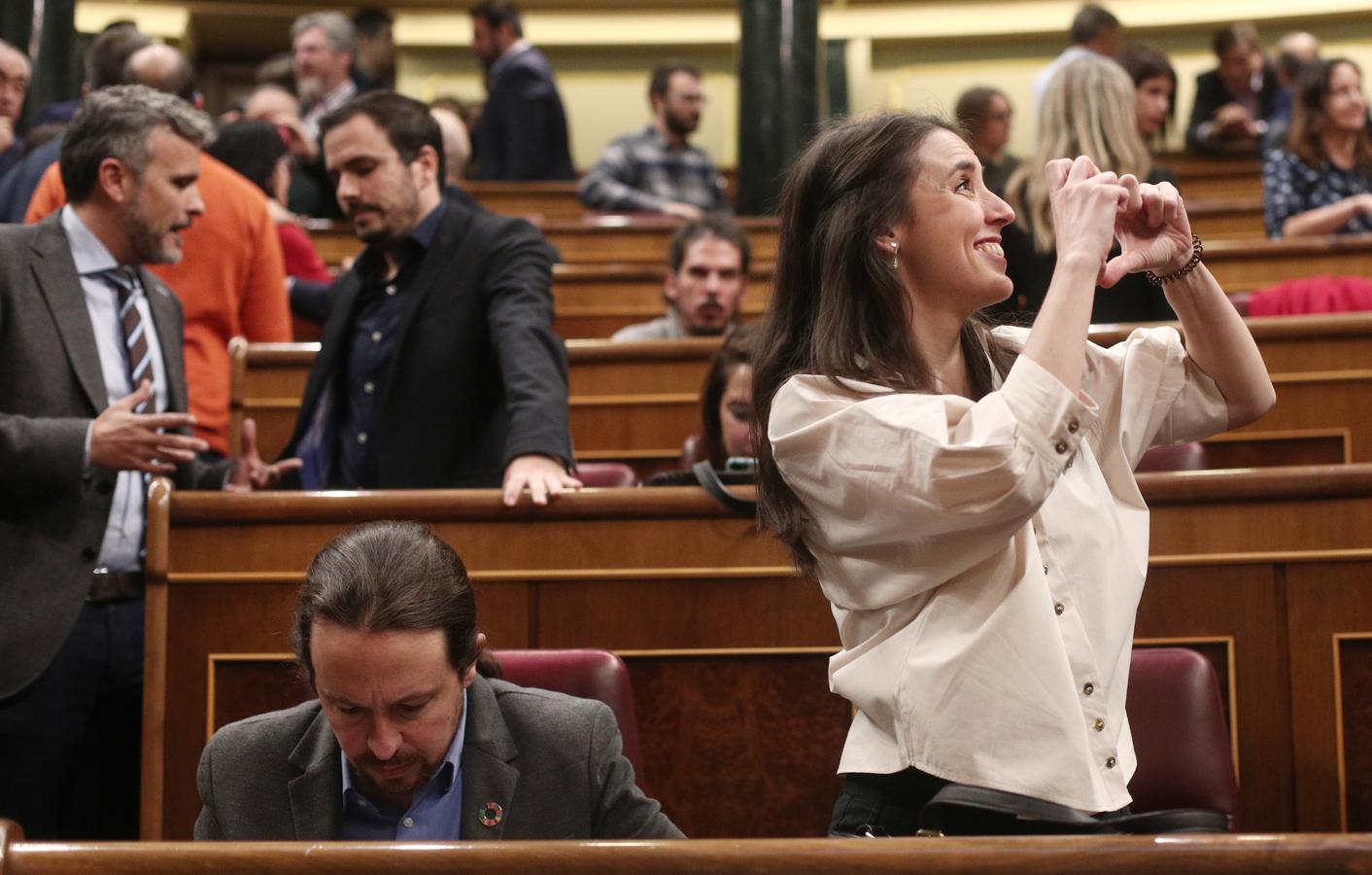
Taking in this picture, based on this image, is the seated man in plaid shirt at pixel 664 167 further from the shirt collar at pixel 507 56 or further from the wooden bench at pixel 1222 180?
the wooden bench at pixel 1222 180

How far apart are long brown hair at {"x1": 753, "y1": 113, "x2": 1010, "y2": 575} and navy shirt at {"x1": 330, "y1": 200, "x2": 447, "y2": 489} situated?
104 centimetres

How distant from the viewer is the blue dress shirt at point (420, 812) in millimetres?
1312

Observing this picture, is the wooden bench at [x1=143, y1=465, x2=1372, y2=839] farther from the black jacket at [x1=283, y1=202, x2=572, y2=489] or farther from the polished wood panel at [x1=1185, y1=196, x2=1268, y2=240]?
the polished wood panel at [x1=1185, y1=196, x2=1268, y2=240]

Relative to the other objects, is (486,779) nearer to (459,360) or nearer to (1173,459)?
(459,360)

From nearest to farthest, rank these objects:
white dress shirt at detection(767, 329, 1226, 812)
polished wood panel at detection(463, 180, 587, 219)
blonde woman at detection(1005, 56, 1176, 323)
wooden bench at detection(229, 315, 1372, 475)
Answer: white dress shirt at detection(767, 329, 1226, 812) < blonde woman at detection(1005, 56, 1176, 323) < wooden bench at detection(229, 315, 1372, 475) < polished wood panel at detection(463, 180, 587, 219)

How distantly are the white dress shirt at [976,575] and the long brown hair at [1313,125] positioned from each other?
2.70 meters

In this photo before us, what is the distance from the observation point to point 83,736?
2002mm

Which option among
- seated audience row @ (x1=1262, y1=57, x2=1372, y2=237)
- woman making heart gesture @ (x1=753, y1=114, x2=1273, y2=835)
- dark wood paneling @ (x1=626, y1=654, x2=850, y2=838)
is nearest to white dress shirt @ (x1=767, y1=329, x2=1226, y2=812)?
woman making heart gesture @ (x1=753, y1=114, x2=1273, y2=835)

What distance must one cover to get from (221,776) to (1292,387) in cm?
181

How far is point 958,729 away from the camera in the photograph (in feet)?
3.52

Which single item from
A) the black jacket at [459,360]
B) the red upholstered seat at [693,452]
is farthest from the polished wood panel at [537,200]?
the black jacket at [459,360]

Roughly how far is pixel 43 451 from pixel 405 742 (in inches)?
34.4

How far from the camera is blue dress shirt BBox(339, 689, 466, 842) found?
51.7 inches

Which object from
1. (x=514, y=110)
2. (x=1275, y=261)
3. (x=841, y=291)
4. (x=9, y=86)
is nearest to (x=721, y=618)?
(x=841, y=291)
